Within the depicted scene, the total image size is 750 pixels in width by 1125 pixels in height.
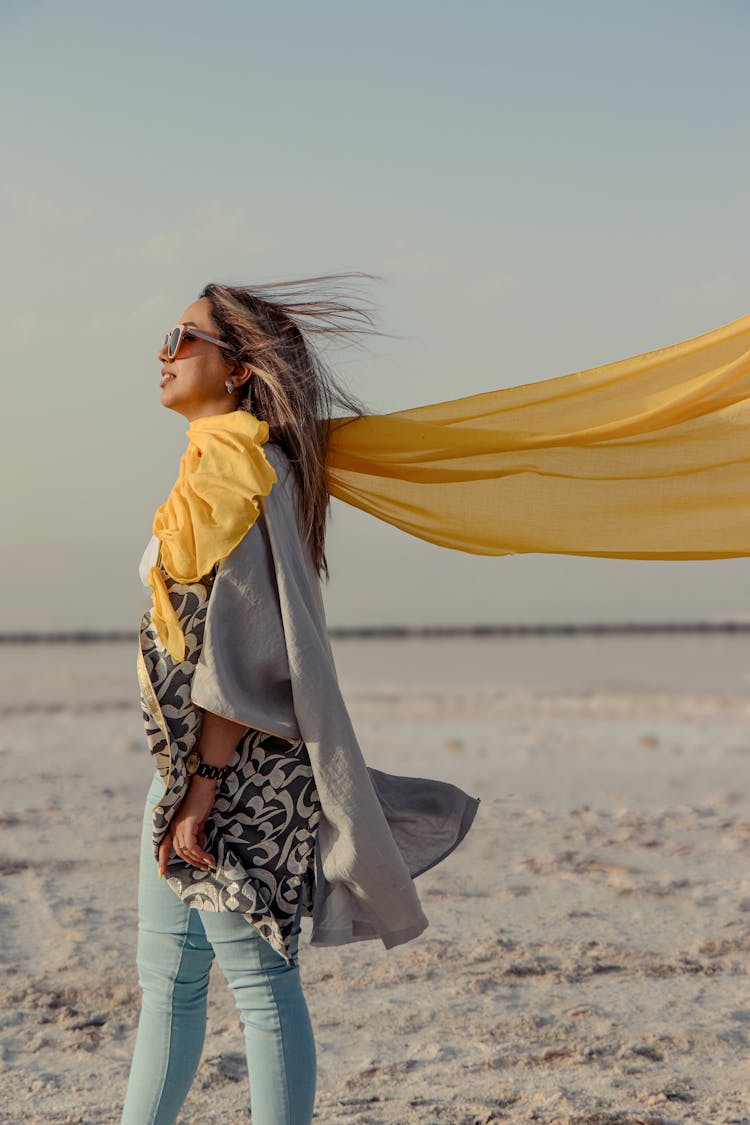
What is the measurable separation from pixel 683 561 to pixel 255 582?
4.21 feet

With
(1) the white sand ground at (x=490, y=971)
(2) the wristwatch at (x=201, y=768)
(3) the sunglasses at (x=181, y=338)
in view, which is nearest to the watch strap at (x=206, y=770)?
(2) the wristwatch at (x=201, y=768)

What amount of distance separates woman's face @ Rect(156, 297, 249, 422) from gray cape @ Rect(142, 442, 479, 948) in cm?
17

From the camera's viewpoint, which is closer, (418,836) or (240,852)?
(240,852)

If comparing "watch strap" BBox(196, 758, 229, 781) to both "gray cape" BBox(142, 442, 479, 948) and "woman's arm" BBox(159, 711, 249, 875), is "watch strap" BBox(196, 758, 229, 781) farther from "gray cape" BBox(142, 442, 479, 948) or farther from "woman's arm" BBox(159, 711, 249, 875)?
"gray cape" BBox(142, 442, 479, 948)

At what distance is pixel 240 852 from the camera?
2.42 metres

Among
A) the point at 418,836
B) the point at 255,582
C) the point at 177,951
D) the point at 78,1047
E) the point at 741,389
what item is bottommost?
the point at 78,1047

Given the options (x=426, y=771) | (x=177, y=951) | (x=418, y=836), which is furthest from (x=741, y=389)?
(x=426, y=771)

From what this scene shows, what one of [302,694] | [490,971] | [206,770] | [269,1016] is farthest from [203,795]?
[490,971]

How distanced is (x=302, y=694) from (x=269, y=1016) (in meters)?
0.67

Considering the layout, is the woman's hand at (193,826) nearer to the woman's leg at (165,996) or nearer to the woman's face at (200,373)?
the woman's leg at (165,996)

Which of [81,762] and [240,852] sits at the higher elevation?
[240,852]

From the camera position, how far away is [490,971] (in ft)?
14.2

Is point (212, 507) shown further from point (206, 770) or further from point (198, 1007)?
point (198, 1007)

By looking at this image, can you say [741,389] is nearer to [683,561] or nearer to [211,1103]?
[683,561]
